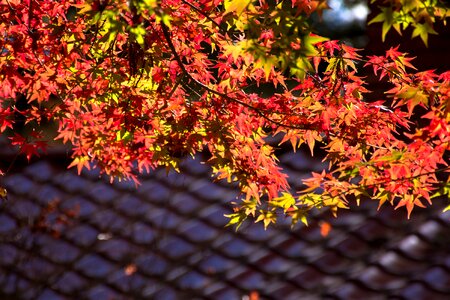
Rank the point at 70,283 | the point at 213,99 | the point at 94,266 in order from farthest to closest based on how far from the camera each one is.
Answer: the point at 94,266
the point at 70,283
the point at 213,99

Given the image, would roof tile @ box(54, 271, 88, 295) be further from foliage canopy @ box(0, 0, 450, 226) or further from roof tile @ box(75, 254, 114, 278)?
foliage canopy @ box(0, 0, 450, 226)

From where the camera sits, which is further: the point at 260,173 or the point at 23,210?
the point at 23,210

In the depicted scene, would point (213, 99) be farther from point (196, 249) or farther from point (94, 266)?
point (94, 266)

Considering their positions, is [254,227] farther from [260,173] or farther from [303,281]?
[260,173]

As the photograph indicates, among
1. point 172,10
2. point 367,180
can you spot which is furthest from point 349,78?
point 172,10

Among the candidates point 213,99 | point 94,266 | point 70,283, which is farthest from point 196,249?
point 213,99

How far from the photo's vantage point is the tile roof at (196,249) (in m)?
5.84

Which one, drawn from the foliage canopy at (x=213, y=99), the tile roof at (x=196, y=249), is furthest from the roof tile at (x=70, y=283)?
the foliage canopy at (x=213, y=99)

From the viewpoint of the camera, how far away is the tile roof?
230 inches

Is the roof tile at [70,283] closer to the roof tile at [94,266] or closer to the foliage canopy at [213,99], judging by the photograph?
the roof tile at [94,266]

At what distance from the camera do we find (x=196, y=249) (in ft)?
20.6


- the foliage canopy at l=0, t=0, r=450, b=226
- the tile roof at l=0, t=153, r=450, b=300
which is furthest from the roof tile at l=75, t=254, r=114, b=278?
the foliage canopy at l=0, t=0, r=450, b=226

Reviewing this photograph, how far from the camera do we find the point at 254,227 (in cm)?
640

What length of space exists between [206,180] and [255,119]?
3412 mm
